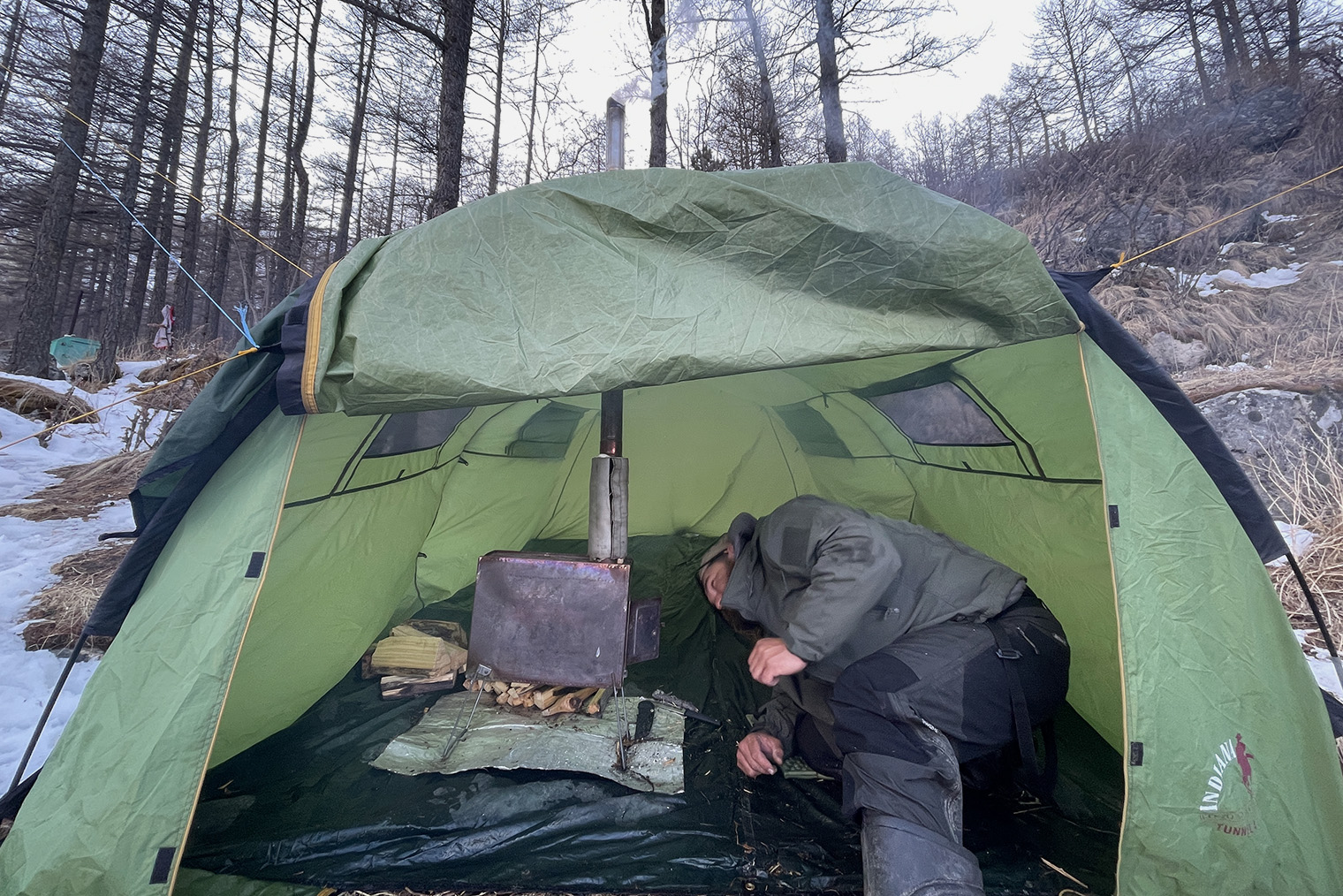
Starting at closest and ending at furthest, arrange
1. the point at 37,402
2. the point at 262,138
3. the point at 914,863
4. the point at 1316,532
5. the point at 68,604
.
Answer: the point at 914,863 → the point at 68,604 → the point at 1316,532 → the point at 37,402 → the point at 262,138

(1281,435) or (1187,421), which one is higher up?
(1281,435)

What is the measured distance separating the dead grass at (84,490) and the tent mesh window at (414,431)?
2.56 metres

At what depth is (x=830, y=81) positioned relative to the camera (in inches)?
277

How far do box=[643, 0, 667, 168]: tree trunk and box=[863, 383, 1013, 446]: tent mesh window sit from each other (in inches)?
212

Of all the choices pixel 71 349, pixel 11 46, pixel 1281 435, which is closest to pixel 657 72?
pixel 1281 435

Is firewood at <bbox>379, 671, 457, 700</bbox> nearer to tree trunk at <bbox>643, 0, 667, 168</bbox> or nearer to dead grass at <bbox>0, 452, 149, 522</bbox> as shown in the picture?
dead grass at <bbox>0, 452, 149, 522</bbox>

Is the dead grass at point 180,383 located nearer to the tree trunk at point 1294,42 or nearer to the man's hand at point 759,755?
the man's hand at point 759,755

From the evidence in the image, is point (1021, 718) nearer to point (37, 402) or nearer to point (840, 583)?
point (840, 583)

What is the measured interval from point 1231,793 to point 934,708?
26.7 inches

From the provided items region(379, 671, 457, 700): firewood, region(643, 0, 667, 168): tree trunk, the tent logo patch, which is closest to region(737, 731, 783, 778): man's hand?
the tent logo patch

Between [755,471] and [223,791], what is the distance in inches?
120

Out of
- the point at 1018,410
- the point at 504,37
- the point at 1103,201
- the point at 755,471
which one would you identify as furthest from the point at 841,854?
the point at 504,37

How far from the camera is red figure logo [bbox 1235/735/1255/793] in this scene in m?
1.56

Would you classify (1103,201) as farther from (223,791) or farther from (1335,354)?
(223,791)
